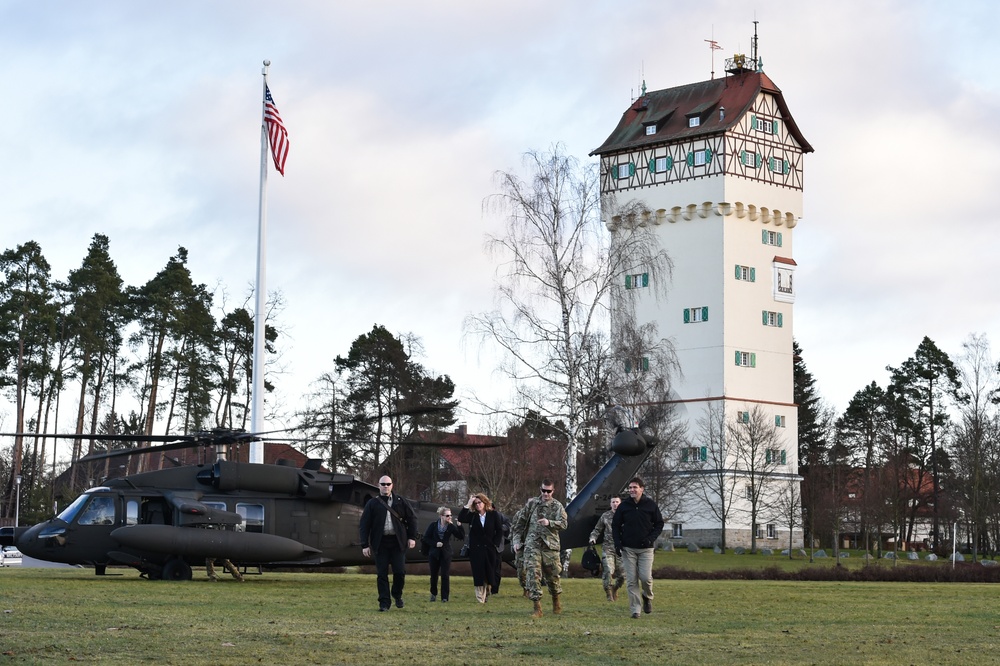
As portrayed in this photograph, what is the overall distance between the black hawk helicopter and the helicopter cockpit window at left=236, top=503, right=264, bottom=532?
0.06 ft

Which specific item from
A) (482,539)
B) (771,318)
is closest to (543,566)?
(482,539)

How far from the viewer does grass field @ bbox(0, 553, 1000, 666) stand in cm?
1248

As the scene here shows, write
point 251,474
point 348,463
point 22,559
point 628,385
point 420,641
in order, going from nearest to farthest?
point 420,641 → point 251,474 → point 628,385 → point 22,559 → point 348,463

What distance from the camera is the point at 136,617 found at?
52.4ft

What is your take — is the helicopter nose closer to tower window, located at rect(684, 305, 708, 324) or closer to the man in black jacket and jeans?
the man in black jacket and jeans

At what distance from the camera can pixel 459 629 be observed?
605 inches

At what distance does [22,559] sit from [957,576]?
31.5m

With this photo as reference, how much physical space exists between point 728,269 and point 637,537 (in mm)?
60252

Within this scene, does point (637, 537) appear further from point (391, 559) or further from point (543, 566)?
point (391, 559)

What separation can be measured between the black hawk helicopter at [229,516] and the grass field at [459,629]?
6.36 ft

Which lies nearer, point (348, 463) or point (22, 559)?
point (22, 559)

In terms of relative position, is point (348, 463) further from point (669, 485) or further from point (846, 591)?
point (846, 591)

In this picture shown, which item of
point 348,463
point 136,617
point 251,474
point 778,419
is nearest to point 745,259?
point 778,419

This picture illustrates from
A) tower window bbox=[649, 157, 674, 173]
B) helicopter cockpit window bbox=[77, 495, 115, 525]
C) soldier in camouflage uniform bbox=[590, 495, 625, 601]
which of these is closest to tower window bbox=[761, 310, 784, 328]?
tower window bbox=[649, 157, 674, 173]
